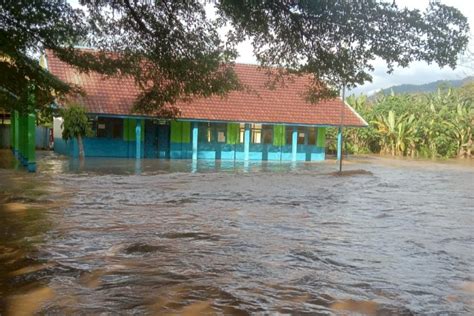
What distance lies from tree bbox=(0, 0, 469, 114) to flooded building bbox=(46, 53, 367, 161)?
43.5 ft

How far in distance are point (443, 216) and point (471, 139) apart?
27.3 metres

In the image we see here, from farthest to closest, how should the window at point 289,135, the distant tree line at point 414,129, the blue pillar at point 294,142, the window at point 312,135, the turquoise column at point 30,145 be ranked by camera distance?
the distant tree line at point 414,129, the window at point 312,135, the window at point 289,135, the blue pillar at point 294,142, the turquoise column at point 30,145

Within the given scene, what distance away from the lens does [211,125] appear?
88.0 ft

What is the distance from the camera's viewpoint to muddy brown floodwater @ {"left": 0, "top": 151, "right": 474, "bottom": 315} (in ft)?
15.9

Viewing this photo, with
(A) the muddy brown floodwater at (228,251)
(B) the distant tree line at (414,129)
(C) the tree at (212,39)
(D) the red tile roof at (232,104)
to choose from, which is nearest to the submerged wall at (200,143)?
(D) the red tile roof at (232,104)

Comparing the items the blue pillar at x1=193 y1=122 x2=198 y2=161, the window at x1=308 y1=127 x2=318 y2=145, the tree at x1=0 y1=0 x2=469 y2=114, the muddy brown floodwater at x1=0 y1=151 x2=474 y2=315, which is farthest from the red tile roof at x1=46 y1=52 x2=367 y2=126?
the tree at x1=0 y1=0 x2=469 y2=114

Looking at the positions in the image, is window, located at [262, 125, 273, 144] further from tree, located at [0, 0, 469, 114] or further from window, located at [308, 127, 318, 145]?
tree, located at [0, 0, 469, 114]

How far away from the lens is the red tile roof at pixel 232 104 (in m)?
23.8

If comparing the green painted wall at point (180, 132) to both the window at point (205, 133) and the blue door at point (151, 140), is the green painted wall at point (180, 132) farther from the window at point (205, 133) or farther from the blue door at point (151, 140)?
the blue door at point (151, 140)

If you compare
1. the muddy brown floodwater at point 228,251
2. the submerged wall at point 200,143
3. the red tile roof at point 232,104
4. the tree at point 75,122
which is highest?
the red tile roof at point 232,104

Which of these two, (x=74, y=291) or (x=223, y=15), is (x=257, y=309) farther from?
(x=223, y=15)

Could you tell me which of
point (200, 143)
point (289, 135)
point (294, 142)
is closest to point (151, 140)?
point (200, 143)

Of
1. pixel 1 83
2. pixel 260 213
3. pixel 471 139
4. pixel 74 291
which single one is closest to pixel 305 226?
pixel 260 213

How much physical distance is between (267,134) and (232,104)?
9.10 ft
